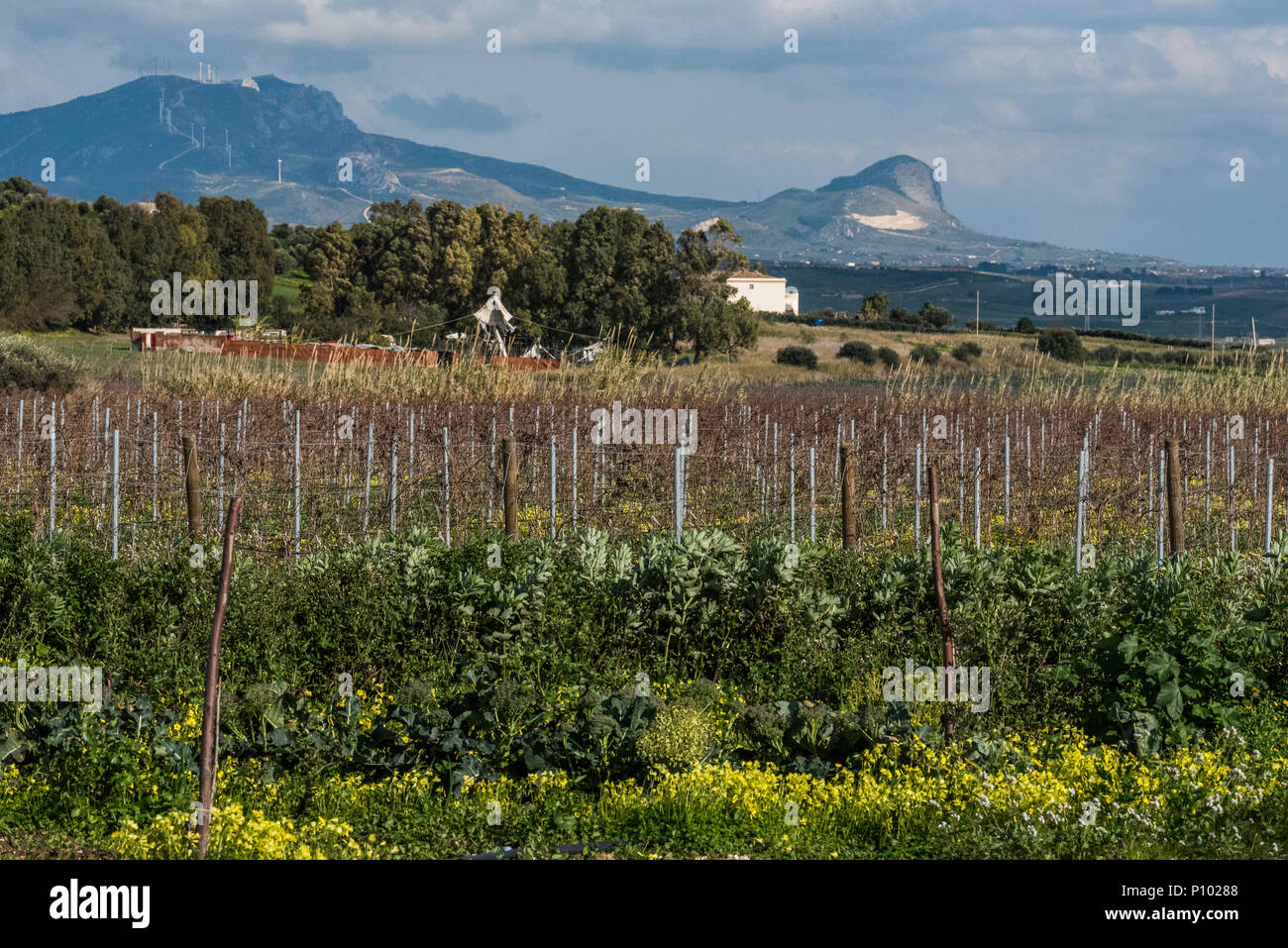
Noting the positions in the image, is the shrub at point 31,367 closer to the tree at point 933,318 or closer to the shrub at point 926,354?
the shrub at point 926,354

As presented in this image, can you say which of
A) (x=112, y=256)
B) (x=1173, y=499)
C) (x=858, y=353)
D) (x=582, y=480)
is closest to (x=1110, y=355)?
(x=858, y=353)

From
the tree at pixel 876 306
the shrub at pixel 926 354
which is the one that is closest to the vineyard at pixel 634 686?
the shrub at pixel 926 354

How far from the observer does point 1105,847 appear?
5.31 m

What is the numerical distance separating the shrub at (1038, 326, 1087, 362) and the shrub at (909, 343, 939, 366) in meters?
4.40

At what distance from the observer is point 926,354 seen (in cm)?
5216

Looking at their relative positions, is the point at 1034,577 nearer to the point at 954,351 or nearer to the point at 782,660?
the point at 782,660

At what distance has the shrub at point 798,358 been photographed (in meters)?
48.9

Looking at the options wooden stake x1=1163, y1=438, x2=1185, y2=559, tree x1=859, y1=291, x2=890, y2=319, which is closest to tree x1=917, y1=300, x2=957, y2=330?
tree x1=859, y1=291, x2=890, y2=319

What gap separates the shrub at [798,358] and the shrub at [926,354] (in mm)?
4044

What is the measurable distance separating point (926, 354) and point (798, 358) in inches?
242

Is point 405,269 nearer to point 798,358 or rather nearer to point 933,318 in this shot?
point 798,358

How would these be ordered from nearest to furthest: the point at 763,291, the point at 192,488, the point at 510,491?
1. the point at 510,491
2. the point at 192,488
3. the point at 763,291
